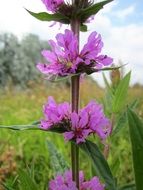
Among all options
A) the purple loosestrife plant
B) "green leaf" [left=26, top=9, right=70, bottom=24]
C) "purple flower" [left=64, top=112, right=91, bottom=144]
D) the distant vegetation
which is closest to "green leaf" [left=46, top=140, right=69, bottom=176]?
the purple loosestrife plant

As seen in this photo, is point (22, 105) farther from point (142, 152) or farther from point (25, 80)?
point (25, 80)

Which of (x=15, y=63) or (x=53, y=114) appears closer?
(x=53, y=114)

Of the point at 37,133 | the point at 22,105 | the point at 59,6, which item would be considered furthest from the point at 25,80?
the point at 59,6

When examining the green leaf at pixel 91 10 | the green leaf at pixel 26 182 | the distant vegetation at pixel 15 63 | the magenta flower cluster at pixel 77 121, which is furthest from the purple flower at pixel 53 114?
the distant vegetation at pixel 15 63

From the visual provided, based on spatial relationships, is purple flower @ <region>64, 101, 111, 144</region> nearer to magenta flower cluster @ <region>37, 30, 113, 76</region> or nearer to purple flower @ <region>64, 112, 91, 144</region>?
purple flower @ <region>64, 112, 91, 144</region>

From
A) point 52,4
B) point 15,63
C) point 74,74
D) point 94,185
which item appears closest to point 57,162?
point 94,185

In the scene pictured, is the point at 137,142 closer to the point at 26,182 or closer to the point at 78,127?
the point at 78,127
